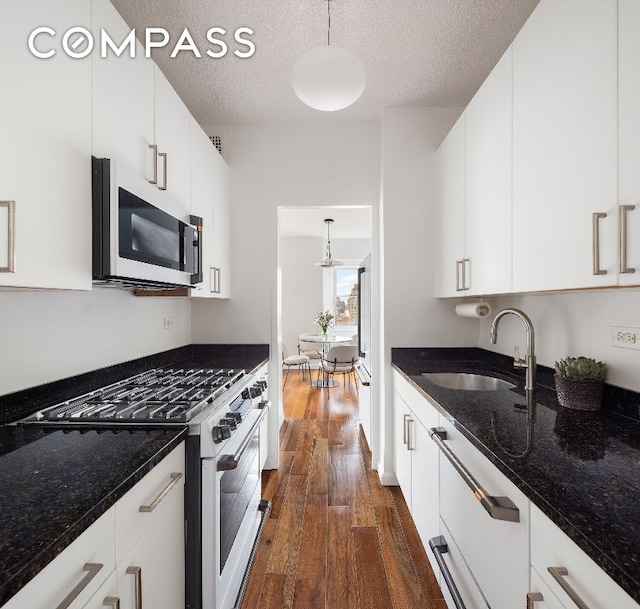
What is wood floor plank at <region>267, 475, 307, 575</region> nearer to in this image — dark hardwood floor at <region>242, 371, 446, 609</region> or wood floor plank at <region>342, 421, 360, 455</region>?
dark hardwood floor at <region>242, 371, 446, 609</region>

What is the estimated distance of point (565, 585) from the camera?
706 millimetres

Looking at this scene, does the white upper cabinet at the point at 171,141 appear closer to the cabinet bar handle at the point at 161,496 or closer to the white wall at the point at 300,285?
the cabinet bar handle at the point at 161,496

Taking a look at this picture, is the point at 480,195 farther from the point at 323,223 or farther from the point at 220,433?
the point at 323,223

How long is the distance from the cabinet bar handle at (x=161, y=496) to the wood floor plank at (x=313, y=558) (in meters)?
0.90

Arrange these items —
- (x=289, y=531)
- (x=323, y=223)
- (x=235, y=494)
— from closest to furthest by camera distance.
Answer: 1. (x=235, y=494)
2. (x=289, y=531)
3. (x=323, y=223)

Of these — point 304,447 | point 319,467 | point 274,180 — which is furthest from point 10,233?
point 304,447

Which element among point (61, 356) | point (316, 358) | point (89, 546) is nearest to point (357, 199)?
point (61, 356)

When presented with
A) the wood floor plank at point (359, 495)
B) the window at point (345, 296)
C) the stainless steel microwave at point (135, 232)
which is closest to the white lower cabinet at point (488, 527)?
the wood floor plank at point (359, 495)

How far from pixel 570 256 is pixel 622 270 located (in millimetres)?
203

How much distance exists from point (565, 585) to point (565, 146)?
1109mm

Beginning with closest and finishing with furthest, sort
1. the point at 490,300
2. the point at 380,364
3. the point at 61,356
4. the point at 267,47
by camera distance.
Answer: the point at 61,356 → the point at 267,47 → the point at 490,300 → the point at 380,364

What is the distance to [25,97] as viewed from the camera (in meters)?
0.95

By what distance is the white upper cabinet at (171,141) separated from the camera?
5.59ft

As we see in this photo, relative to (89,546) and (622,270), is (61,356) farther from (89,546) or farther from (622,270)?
(622,270)
